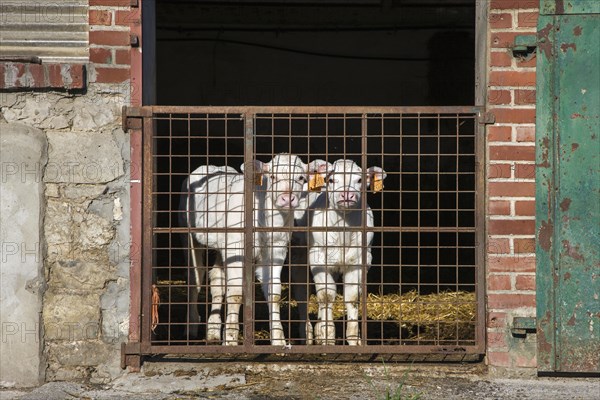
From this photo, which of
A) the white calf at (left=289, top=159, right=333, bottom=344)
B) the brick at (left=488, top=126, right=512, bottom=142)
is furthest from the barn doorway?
the brick at (left=488, top=126, right=512, bottom=142)

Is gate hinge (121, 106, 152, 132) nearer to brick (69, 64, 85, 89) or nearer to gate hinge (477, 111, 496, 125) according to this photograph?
brick (69, 64, 85, 89)

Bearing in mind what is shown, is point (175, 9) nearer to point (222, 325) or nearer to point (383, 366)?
point (222, 325)

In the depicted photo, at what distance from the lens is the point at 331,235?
700 centimetres

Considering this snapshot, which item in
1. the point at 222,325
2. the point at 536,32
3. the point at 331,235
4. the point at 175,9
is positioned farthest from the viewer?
the point at 175,9

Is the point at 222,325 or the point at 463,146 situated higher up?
the point at 463,146

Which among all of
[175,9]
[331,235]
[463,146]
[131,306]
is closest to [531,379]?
[331,235]

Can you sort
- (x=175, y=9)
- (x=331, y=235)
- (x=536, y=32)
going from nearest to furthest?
(x=536, y=32), (x=331, y=235), (x=175, y=9)

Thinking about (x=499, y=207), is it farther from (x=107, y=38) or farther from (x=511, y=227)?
(x=107, y=38)

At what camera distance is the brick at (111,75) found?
5.61 m

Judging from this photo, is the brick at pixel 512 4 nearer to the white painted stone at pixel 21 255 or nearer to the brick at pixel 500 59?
the brick at pixel 500 59

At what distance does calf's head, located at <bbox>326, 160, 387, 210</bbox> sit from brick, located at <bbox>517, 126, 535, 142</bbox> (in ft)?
3.84

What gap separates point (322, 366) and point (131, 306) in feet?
4.19

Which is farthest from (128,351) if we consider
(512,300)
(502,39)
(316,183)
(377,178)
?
(502,39)

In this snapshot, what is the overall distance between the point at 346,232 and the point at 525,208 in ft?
5.57
